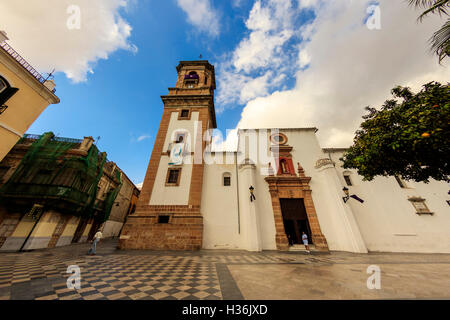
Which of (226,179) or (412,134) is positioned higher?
(226,179)

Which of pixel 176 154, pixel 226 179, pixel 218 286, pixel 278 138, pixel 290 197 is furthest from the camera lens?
pixel 278 138

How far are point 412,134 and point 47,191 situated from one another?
21.8 metres

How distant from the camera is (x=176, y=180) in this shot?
12602mm

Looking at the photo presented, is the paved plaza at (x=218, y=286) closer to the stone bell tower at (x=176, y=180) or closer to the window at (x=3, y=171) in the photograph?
the stone bell tower at (x=176, y=180)

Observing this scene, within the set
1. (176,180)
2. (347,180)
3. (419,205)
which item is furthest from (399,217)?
(176,180)

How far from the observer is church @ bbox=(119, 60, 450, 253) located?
10672 millimetres

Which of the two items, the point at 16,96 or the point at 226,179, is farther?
the point at 226,179

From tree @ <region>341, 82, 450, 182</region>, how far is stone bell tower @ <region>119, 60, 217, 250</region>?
36.1 feet

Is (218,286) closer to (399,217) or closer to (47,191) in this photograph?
(399,217)

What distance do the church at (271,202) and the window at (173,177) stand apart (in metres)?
0.09

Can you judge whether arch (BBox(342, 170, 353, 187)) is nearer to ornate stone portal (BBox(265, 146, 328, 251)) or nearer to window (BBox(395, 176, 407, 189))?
ornate stone portal (BBox(265, 146, 328, 251))

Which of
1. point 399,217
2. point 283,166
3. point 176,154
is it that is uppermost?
point 176,154

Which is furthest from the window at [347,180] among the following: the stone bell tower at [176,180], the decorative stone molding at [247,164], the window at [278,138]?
the stone bell tower at [176,180]
